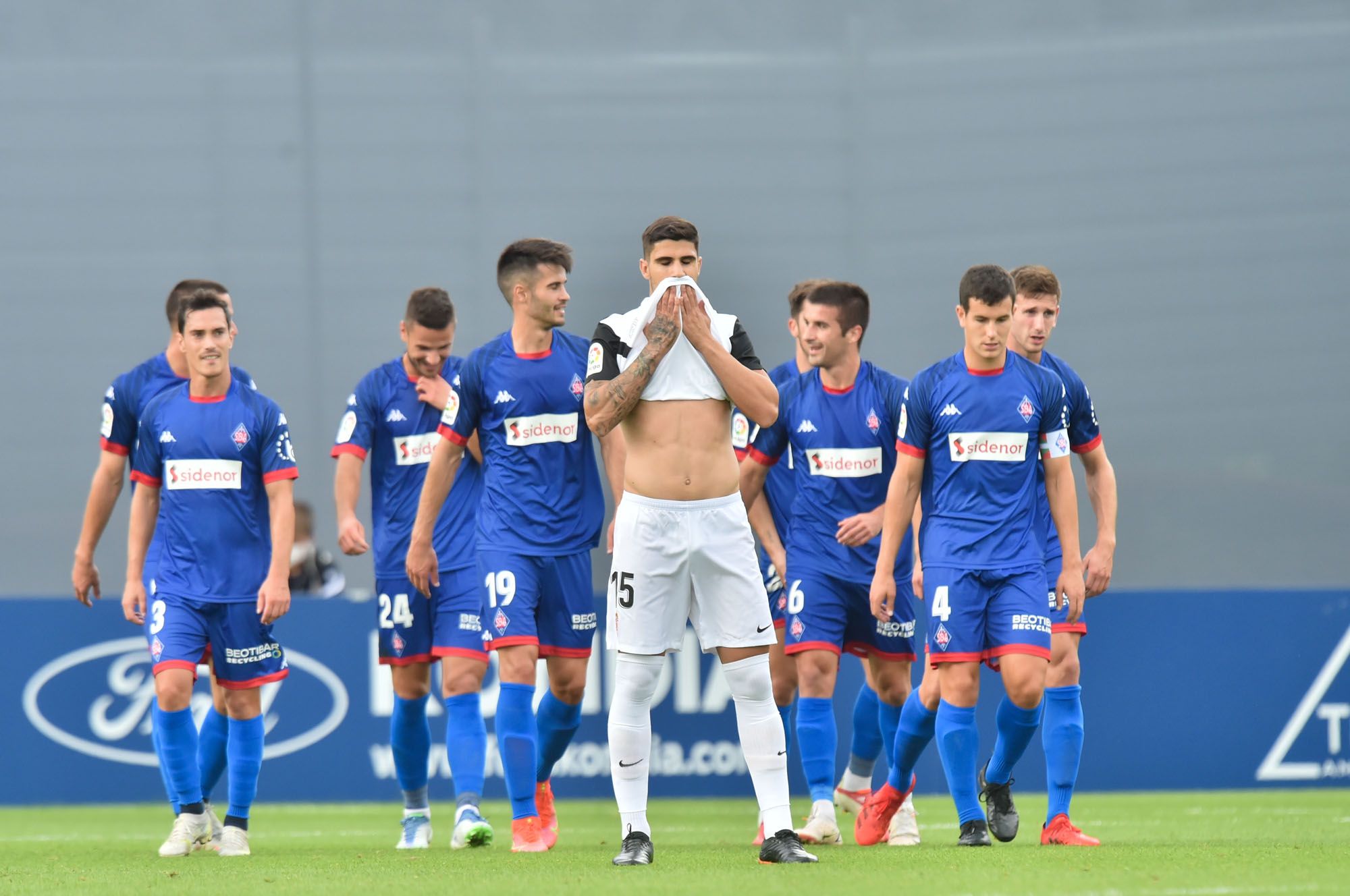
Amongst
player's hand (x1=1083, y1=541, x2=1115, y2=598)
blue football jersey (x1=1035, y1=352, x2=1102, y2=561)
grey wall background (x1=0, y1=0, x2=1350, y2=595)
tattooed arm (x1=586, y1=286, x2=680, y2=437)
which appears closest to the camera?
tattooed arm (x1=586, y1=286, x2=680, y2=437)

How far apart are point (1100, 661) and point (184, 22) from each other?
379 inches

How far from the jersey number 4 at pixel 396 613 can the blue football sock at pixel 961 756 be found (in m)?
2.60

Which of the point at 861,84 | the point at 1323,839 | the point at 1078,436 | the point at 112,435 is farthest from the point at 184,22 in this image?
the point at 1323,839

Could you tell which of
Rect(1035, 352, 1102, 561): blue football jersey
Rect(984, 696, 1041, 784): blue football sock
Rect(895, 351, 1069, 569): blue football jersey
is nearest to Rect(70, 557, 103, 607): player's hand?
Rect(895, 351, 1069, 569): blue football jersey

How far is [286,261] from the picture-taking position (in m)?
14.7

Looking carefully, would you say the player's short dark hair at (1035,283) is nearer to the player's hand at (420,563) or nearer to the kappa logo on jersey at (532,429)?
the kappa logo on jersey at (532,429)

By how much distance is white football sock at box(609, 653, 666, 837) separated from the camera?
567 cm

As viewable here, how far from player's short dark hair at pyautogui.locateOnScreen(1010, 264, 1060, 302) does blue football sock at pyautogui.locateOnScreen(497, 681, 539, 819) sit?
2.59 meters

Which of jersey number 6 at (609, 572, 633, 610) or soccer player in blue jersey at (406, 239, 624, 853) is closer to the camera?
jersey number 6 at (609, 572, 633, 610)

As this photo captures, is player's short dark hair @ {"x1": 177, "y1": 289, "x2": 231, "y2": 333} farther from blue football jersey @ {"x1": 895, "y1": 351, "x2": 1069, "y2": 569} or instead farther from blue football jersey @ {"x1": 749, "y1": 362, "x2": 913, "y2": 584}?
blue football jersey @ {"x1": 895, "y1": 351, "x2": 1069, "y2": 569}

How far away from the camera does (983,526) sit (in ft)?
20.6

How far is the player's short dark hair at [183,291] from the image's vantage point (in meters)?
7.12

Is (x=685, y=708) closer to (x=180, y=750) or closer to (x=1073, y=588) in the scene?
(x=180, y=750)

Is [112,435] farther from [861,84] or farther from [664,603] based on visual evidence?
[861,84]
